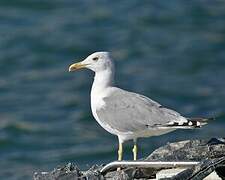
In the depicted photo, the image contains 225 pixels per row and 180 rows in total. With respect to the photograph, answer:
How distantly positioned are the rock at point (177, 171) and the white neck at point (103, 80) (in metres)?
0.93

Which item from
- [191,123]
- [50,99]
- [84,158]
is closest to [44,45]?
[50,99]

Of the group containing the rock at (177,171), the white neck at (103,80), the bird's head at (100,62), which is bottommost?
the rock at (177,171)

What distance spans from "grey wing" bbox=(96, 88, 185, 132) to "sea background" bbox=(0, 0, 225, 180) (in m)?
5.89

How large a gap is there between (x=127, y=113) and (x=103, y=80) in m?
0.39

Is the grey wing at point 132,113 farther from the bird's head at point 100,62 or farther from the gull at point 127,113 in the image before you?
the bird's head at point 100,62

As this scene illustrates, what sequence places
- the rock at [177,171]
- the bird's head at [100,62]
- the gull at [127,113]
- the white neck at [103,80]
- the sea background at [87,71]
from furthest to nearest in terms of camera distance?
the sea background at [87,71]
the bird's head at [100,62]
the white neck at [103,80]
the gull at [127,113]
the rock at [177,171]

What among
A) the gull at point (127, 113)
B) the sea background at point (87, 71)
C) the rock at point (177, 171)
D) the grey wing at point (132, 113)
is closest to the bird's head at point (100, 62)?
the gull at point (127, 113)

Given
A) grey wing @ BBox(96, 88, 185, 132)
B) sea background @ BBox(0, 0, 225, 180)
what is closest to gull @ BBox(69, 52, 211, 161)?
grey wing @ BBox(96, 88, 185, 132)

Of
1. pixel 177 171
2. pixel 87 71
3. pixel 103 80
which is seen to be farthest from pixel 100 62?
pixel 87 71

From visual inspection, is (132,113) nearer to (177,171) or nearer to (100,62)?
(100,62)

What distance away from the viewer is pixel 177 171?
595 centimetres

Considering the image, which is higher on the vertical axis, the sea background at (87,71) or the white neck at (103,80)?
the sea background at (87,71)

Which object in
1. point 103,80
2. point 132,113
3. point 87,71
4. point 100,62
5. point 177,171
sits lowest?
point 177,171

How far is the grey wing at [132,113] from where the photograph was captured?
22.9 ft
